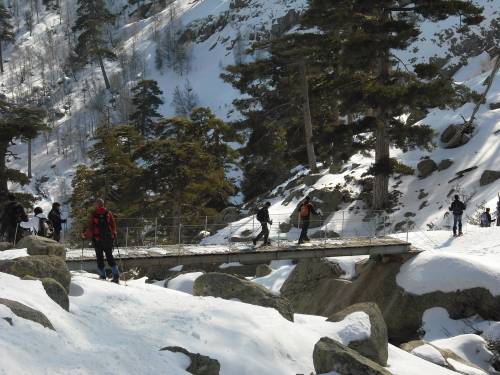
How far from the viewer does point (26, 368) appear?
5.90 meters

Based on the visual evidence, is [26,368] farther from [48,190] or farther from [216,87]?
[216,87]

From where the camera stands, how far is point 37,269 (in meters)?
9.98

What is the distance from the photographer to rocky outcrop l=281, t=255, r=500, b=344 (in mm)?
14492

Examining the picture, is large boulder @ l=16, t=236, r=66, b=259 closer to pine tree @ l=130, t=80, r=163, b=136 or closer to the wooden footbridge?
the wooden footbridge

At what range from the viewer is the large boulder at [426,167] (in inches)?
1080

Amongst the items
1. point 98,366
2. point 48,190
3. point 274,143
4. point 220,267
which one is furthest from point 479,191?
point 48,190

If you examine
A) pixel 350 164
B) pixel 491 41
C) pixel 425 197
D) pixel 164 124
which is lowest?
pixel 425 197

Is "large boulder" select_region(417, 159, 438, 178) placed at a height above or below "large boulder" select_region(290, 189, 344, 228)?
above

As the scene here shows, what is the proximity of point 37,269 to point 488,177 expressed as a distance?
20.0m

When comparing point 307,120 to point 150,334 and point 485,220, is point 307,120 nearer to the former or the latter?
point 485,220

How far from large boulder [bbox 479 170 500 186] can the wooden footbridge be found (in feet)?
27.6

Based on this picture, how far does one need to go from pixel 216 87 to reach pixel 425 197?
62071 millimetres

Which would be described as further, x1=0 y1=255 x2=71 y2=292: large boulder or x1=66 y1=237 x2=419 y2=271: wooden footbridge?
x1=66 y1=237 x2=419 y2=271: wooden footbridge

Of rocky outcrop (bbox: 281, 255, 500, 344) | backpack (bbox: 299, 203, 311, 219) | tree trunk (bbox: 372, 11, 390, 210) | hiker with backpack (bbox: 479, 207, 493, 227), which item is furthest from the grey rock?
backpack (bbox: 299, 203, 311, 219)
